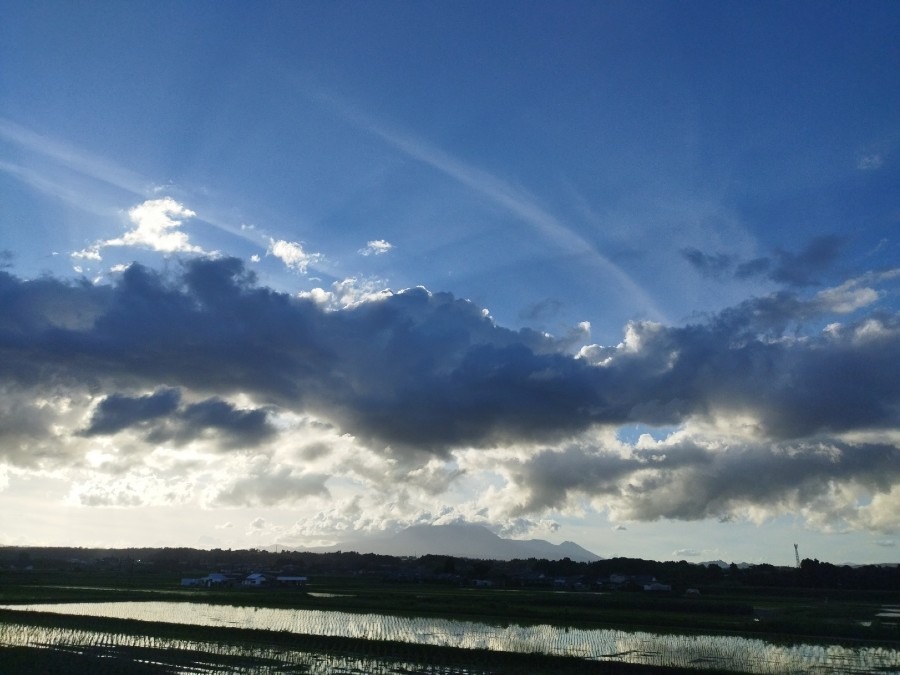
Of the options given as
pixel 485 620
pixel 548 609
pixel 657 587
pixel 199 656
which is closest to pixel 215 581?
pixel 548 609

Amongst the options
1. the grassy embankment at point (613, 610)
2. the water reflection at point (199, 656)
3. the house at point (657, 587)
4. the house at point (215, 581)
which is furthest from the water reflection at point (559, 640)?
the house at point (657, 587)

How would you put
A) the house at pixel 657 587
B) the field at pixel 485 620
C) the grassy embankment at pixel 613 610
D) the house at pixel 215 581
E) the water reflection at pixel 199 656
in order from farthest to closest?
the house at pixel 657 587 → the house at pixel 215 581 → the grassy embankment at pixel 613 610 → the field at pixel 485 620 → the water reflection at pixel 199 656

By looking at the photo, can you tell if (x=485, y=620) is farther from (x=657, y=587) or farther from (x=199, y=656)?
(x=657, y=587)

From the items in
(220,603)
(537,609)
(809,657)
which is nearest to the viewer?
(809,657)

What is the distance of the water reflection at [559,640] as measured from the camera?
1336 inches

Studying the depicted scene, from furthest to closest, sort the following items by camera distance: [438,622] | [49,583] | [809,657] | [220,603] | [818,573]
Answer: [818,573] < [49,583] < [220,603] < [438,622] < [809,657]

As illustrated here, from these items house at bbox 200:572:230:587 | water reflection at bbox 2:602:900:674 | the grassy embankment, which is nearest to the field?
the grassy embankment

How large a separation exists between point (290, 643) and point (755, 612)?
4346 centimetres

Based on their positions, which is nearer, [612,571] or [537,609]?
[537,609]

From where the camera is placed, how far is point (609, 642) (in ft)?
135

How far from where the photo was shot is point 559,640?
41344 millimetres

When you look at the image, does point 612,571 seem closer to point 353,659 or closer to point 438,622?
point 438,622

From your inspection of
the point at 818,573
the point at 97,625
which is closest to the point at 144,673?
the point at 97,625

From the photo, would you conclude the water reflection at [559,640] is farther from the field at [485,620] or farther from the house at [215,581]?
the house at [215,581]
